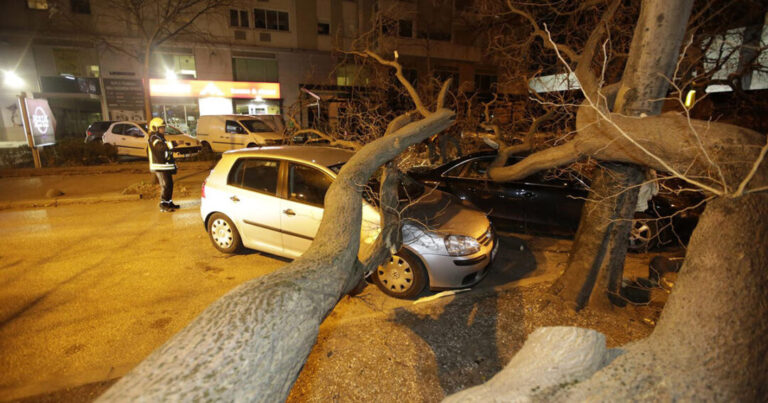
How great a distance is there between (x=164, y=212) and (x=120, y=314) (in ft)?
15.3

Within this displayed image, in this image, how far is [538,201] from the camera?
241 inches

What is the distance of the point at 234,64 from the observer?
83.7ft

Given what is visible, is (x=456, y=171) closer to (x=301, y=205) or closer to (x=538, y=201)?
(x=538, y=201)

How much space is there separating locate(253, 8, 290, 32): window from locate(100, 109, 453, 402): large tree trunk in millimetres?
27762

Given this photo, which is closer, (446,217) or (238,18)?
(446,217)

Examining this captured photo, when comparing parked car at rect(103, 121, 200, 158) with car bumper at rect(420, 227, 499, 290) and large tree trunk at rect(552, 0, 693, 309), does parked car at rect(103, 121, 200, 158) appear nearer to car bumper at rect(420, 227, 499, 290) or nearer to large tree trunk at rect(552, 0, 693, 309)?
car bumper at rect(420, 227, 499, 290)

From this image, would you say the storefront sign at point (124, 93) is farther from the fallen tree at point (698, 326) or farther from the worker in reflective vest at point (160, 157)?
the fallen tree at point (698, 326)

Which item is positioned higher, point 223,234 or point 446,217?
point 446,217

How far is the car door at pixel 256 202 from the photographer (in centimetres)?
497

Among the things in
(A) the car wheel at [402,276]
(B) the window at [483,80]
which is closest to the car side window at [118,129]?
(A) the car wheel at [402,276]

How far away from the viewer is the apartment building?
71.5 ft

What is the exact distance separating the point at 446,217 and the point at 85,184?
36.4 ft

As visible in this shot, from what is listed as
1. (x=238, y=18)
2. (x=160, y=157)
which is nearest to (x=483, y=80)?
(x=238, y=18)

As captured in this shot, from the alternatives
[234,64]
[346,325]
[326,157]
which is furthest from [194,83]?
[346,325]
